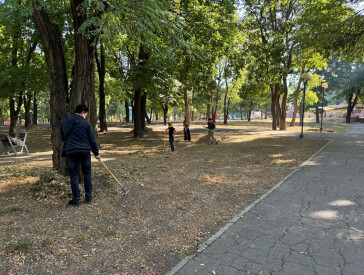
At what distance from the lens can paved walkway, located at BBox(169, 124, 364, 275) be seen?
2.83 metres

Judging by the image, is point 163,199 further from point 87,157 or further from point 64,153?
point 64,153

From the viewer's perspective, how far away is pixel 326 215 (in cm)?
421

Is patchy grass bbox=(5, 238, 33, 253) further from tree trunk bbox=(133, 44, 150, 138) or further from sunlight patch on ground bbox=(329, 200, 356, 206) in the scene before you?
tree trunk bbox=(133, 44, 150, 138)

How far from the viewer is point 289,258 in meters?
2.99

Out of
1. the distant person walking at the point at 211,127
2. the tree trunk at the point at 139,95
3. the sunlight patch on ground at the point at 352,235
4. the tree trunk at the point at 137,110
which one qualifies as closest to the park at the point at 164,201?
the sunlight patch on ground at the point at 352,235

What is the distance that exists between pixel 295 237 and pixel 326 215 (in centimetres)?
113

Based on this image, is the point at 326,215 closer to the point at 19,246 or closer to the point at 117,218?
the point at 117,218

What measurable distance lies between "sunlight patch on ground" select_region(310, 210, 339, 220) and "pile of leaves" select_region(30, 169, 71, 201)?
4.51m

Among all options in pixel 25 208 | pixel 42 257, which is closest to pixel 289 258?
pixel 42 257

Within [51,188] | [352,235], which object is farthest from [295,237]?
[51,188]

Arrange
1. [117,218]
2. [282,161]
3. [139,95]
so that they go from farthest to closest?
1. [139,95]
2. [282,161]
3. [117,218]

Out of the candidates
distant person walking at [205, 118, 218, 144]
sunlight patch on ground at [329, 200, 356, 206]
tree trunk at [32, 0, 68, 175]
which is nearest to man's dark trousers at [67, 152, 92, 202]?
tree trunk at [32, 0, 68, 175]

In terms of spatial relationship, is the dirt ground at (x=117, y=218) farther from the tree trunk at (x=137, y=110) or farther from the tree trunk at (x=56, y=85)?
the tree trunk at (x=137, y=110)

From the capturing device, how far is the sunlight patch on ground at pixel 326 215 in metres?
4.12
